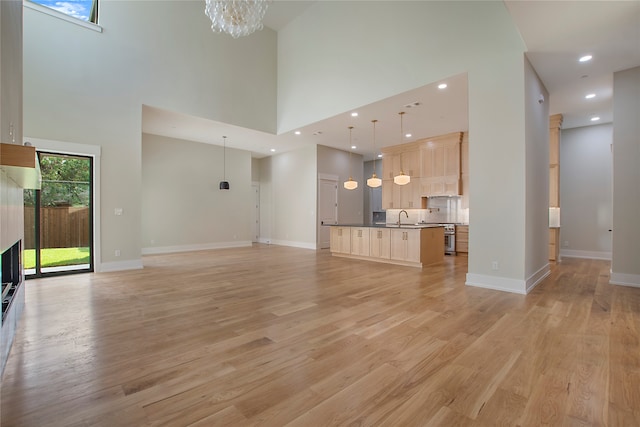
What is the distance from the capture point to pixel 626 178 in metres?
4.59

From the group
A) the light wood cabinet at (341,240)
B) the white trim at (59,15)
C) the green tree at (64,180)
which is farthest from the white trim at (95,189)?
the light wood cabinet at (341,240)

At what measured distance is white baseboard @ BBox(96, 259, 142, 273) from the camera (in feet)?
18.5

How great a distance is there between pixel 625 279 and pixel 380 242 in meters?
4.03

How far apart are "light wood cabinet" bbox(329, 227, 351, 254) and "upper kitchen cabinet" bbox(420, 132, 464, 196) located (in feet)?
9.45

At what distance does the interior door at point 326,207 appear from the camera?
9320mm

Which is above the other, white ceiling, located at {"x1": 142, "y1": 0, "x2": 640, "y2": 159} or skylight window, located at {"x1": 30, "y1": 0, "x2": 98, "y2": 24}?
skylight window, located at {"x1": 30, "y1": 0, "x2": 98, "y2": 24}

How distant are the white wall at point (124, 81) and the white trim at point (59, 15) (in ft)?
0.24

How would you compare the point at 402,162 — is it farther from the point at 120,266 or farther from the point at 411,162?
the point at 120,266

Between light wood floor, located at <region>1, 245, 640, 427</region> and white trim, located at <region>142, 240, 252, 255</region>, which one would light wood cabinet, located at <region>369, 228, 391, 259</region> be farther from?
white trim, located at <region>142, 240, 252, 255</region>

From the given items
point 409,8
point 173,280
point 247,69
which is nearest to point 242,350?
point 173,280

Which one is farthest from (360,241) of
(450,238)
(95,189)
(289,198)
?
(95,189)

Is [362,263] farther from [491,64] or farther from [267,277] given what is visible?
[491,64]

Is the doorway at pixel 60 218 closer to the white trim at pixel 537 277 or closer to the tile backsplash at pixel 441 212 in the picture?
the white trim at pixel 537 277

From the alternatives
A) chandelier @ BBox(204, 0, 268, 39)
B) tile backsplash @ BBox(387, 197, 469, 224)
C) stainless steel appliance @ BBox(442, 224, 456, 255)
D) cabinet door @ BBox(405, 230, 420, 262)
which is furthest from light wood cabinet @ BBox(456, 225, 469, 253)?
chandelier @ BBox(204, 0, 268, 39)
